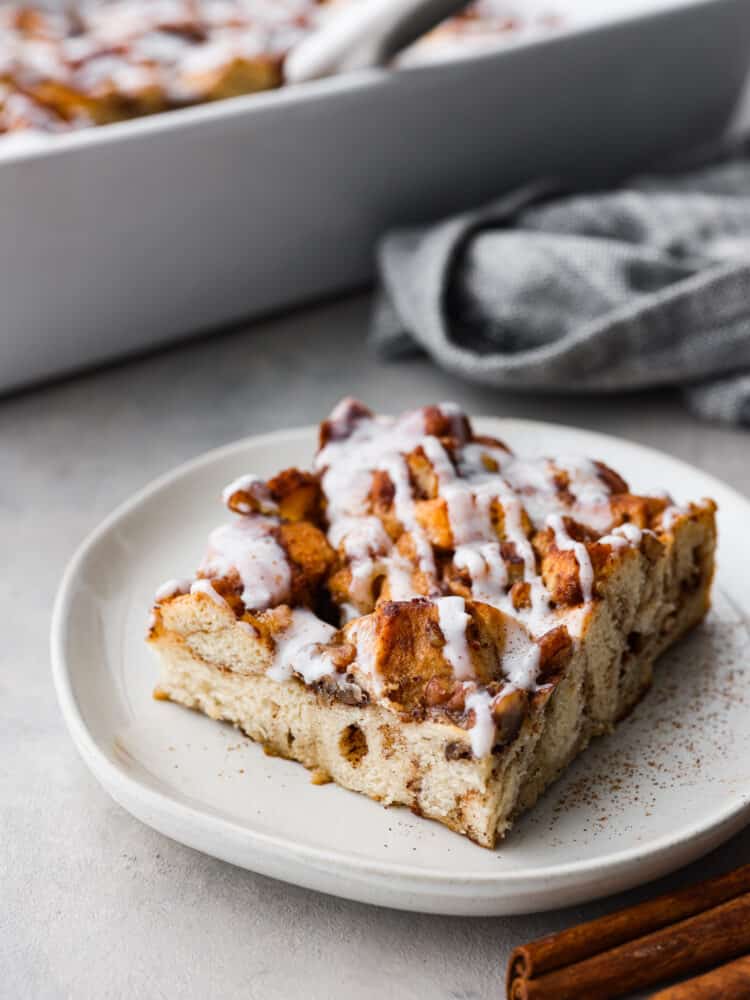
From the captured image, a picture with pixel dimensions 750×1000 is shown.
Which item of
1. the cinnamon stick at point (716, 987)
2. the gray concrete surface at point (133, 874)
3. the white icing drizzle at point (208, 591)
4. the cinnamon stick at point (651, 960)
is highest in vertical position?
the white icing drizzle at point (208, 591)

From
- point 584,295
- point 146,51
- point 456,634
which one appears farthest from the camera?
point 146,51

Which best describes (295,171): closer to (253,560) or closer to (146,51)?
(146,51)

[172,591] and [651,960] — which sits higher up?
[172,591]

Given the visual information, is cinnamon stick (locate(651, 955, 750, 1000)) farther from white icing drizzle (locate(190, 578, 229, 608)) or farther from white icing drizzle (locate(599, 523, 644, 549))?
white icing drizzle (locate(190, 578, 229, 608))

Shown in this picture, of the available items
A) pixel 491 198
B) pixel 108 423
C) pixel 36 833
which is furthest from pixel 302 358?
pixel 36 833

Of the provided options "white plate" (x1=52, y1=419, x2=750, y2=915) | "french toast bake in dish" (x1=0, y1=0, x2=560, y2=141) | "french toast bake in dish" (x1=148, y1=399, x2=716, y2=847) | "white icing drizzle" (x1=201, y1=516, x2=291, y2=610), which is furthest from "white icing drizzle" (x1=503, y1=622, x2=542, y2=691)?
"french toast bake in dish" (x1=0, y1=0, x2=560, y2=141)

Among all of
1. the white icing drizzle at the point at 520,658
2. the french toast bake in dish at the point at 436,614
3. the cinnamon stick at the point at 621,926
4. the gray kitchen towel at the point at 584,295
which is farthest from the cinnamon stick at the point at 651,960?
the gray kitchen towel at the point at 584,295

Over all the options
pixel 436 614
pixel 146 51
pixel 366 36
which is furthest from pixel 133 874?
pixel 146 51

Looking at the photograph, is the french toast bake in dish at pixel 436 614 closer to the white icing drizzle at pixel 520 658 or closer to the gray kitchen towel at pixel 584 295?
the white icing drizzle at pixel 520 658
